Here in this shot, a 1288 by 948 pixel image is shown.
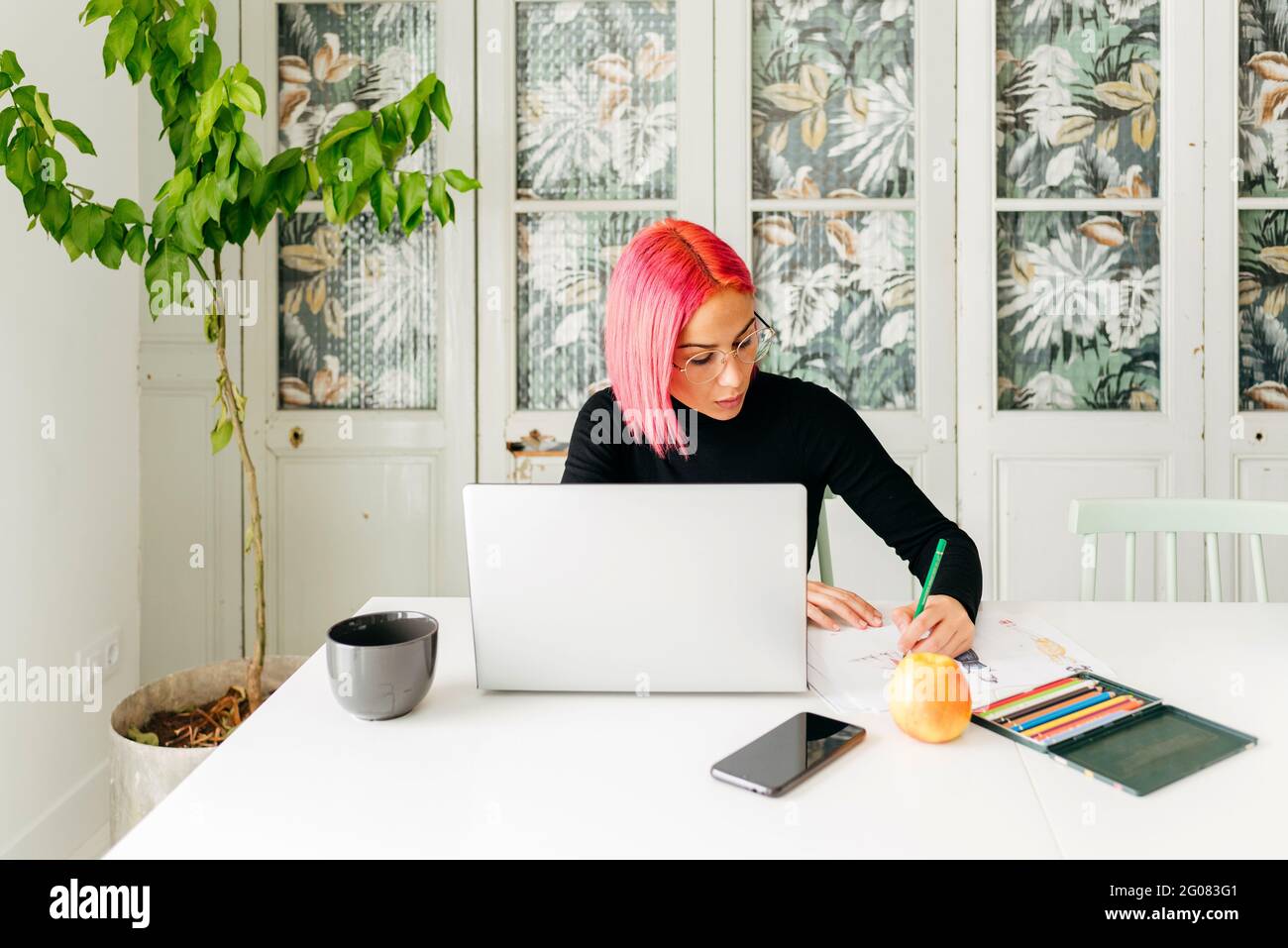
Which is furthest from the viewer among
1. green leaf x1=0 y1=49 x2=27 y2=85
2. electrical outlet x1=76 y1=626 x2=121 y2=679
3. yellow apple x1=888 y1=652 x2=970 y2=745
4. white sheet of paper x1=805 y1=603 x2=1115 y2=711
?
electrical outlet x1=76 y1=626 x2=121 y2=679

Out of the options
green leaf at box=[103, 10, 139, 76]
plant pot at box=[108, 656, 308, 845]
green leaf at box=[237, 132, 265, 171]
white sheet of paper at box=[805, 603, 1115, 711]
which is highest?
green leaf at box=[103, 10, 139, 76]

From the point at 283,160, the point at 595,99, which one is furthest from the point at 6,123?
the point at 595,99

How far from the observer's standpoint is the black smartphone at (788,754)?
0.82 metres

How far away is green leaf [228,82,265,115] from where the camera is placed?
155 centimetres

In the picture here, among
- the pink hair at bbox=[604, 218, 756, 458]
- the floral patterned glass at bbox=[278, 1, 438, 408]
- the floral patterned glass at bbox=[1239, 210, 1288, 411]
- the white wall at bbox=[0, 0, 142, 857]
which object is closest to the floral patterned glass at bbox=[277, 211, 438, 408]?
the floral patterned glass at bbox=[278, 1, 438, 408]

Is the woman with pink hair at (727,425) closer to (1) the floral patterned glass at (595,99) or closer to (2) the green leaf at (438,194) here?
(2) the green leaf at (438,194)

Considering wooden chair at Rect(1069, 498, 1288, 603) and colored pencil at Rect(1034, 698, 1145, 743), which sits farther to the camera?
wooden chair at Rect(1069, 498, 1288, 603)

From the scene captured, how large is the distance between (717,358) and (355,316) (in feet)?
5.00

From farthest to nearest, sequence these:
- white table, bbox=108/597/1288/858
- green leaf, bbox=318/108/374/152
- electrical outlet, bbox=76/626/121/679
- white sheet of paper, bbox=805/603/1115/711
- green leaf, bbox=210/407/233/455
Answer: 1. electrical outlet, bbox=76/626/121/679
2. green leaf, bbox=210/407/233/455
3. green leaf, bbox=318/108/374/152
4. white sheet of paper, bbox=805/603/1115/711
5. white table, bbox=108/597/1288/858

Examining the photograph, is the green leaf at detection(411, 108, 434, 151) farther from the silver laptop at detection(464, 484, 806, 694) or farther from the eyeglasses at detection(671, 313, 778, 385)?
the silver laptop at detection(464, 484, 806, 694)

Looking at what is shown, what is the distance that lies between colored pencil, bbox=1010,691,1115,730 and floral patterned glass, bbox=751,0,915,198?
1839 millimetres

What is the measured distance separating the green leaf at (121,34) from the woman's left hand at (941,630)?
163 centimetres

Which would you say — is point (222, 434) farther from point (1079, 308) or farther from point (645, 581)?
point (1079, 308)
